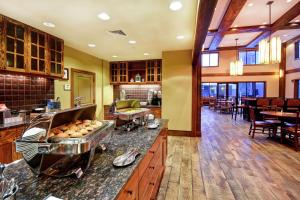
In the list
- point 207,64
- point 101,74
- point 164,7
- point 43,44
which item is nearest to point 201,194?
point 164,7

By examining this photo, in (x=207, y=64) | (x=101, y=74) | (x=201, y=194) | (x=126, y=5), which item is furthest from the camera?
(x=207, y=64)

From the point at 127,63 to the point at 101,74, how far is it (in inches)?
43.8

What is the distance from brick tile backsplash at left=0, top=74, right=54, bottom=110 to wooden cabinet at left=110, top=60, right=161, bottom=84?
9.64 ft

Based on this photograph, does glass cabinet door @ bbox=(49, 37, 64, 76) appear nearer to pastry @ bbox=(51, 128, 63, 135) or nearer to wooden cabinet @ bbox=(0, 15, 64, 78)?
wooden cabinet @ bbox=(0, 15, 64, 78)

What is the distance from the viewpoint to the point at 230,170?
299 cm

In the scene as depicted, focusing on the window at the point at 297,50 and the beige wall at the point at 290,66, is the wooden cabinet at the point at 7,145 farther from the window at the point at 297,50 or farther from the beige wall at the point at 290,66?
the window at the point at 297,50

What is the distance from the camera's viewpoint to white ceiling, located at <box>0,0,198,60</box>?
98.3 inches

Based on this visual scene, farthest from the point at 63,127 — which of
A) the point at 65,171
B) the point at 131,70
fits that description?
the point at 131,70

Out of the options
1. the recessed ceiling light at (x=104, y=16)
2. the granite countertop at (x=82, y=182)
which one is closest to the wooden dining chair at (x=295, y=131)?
the granite countertop at (x=82, y=182)

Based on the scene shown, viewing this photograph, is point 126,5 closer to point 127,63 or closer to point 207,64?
point 127,63

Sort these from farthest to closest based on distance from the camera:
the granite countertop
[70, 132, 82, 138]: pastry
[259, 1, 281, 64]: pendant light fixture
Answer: [259, 1, 281, 64]: pendant light fixture, [70, 132, 82, 138]: pastry, the granite countertop

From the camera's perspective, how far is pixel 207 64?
1144cm

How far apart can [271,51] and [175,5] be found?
3362 millimetres

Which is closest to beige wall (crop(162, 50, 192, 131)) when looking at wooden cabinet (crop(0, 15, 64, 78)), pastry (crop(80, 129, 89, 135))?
wooden cabinet (crop(0, 15, 64, 78))
